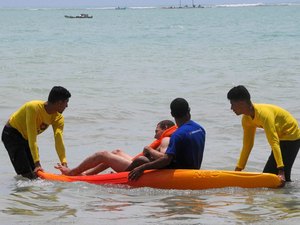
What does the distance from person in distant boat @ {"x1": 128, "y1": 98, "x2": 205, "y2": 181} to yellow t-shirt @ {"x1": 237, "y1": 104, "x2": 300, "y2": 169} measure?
499 millimetres

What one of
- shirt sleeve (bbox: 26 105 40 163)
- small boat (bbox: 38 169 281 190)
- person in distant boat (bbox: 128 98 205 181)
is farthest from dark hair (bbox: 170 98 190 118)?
shirt sleeve (bbox: 26 105 40 163)

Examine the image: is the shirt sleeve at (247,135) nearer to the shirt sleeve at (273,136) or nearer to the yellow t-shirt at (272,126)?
the yellow t-shirt at (272,126)

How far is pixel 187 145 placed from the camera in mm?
7297

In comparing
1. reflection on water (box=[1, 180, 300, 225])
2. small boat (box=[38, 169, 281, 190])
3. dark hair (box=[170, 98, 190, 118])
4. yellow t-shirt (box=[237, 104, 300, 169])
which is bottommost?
reflection on water (box=[1, 180, 300, 225])

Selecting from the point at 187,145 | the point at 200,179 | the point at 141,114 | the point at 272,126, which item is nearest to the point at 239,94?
the point at 272,126

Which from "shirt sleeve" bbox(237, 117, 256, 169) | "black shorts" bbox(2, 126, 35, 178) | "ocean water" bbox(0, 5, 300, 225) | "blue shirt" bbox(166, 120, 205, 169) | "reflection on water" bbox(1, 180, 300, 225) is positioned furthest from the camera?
"black shorts" bbox(2, 126, 35, 178)

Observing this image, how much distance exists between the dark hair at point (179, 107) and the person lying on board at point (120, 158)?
1.23ft

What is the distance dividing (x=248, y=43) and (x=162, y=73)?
663 inches

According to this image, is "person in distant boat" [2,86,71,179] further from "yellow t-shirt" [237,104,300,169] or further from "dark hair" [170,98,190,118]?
"yellow t-shirt" [237,104,300,169]

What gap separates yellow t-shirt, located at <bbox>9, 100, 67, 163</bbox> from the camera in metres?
7.69

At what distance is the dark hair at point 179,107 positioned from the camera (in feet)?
23.8

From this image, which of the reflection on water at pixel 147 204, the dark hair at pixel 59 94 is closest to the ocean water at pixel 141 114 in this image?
the reflection on water at pixel 147 204

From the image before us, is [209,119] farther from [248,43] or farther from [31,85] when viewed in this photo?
[248,43]

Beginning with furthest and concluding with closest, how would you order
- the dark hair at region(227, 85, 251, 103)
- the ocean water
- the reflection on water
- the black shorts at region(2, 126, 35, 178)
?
the black shorts at region(2, 126, 35, 178) → the dark hair at region(227, 85, 251, 103) → the ocean water → the reflection on water
